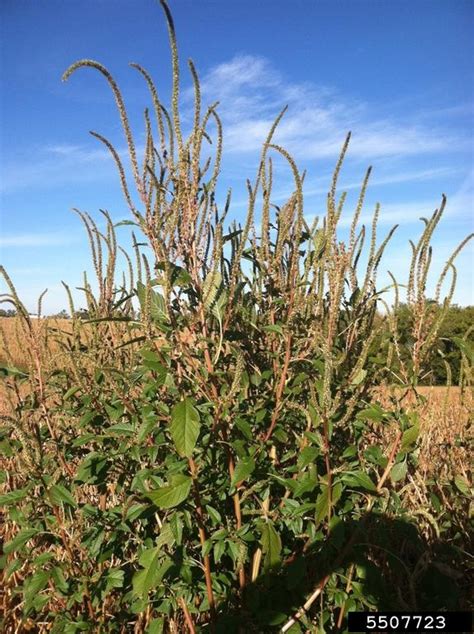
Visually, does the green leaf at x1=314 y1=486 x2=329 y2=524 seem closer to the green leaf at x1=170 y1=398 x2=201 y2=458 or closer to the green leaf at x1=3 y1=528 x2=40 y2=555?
the green leaf at x1=170 y1=398 x2=201 y2=458

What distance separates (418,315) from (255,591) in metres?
1.15

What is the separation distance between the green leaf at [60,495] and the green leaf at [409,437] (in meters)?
1.24

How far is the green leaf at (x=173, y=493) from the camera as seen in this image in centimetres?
153

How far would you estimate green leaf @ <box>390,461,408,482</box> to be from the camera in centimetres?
178

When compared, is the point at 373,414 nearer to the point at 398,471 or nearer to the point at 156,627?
the point at 398,471

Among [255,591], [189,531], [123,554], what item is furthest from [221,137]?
[123,554]

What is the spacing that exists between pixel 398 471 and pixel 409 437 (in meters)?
0.13

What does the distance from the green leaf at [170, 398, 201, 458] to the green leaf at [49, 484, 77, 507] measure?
2.35 ft

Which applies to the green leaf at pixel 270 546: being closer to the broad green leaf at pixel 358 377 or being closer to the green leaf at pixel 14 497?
the broad green leaf at pixel 358 377

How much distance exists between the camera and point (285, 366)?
1.81m

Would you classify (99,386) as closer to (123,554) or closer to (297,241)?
(123,554)

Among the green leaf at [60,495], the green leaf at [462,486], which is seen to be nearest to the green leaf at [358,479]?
the green leaf at [462,486]

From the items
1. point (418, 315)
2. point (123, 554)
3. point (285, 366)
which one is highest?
point (418, 315)

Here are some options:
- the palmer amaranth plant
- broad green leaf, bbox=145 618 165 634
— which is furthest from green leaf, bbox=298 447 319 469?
broad green leaf, bbox=145 618 165 634
